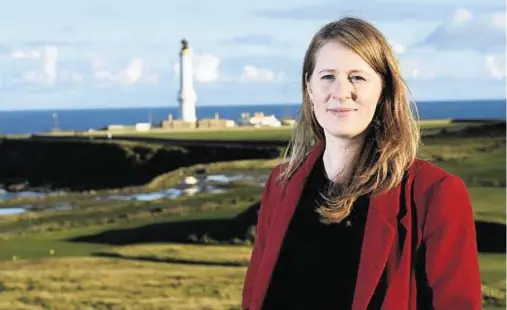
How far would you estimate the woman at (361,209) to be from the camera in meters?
2.57

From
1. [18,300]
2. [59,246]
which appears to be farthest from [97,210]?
[18,300]

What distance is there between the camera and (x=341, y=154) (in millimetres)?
2840

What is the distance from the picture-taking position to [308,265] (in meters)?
2.77

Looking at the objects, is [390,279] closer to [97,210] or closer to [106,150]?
[97,210]

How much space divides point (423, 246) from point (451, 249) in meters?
0.08

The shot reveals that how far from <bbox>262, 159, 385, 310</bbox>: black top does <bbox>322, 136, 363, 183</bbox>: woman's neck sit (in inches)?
2.3

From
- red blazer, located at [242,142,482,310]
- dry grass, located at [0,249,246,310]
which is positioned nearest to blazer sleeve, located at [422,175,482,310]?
red blazer, located at [242,142,482,310]

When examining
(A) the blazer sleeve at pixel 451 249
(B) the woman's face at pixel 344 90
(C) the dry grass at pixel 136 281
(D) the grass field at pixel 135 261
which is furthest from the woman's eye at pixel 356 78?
(C) the dry grass at pixel 136 281

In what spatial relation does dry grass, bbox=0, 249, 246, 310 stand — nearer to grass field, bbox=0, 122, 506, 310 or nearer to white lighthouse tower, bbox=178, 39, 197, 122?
grass field, bbox=0, 122, 506, 310

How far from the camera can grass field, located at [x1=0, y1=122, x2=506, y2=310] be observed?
12.3 m

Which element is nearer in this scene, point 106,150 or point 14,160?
point 106,150

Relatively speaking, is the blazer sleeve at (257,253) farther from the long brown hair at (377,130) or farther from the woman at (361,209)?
the long brown hair at (377,130)

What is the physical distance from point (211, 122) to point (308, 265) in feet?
241

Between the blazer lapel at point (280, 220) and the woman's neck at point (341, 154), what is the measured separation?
9 cm
